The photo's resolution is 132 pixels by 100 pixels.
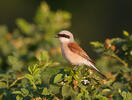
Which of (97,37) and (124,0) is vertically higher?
(124,0)

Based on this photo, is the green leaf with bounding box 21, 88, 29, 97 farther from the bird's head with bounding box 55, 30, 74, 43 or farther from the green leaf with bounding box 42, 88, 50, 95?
the bird's head with bounding box 55, 30, 74, 43

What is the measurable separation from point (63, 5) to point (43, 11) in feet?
35.7

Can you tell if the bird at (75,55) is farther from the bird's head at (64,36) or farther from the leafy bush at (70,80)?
the leafy bush at (70,80)

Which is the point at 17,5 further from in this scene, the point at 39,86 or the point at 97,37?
the point at 39,86

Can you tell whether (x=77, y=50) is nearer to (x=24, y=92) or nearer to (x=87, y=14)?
(x=24, y=92)

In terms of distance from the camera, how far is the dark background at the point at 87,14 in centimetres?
1498

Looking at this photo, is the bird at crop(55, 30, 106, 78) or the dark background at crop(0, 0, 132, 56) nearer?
the bird at crop(55, 30, 106, 78)

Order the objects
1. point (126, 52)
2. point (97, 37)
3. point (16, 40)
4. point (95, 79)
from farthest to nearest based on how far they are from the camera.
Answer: point (97, 37) < point (16, 40) < point (126, 52) < point (95, 79)

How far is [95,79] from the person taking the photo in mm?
3750

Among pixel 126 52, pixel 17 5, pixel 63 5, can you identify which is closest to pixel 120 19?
pixel 63 5

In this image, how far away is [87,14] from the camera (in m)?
17.8

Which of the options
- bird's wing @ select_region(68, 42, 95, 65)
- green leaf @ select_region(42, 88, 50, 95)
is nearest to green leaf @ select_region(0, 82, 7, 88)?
green leaf @ select_region(42, 88, 50, 95)

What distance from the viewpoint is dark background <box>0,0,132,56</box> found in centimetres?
1498

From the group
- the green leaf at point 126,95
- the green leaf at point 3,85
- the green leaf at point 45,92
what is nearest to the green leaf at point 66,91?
the green leaf at point 45,92
